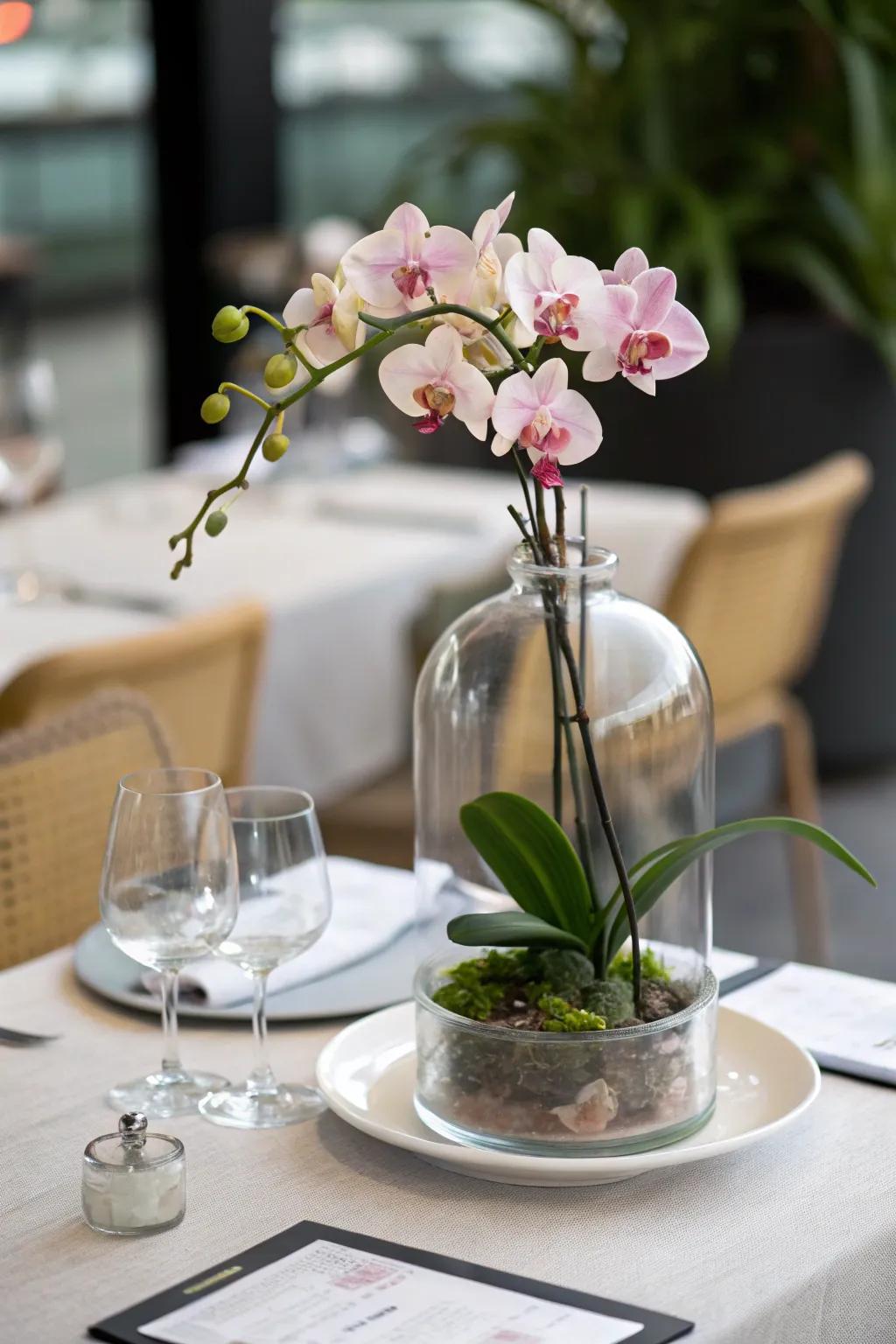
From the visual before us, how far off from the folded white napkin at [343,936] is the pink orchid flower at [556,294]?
393mm

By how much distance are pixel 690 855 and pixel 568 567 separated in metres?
0.18

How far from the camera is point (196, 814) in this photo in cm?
110

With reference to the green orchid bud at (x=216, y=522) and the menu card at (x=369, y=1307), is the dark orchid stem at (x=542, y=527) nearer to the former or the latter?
the green orchid bud at (x=216, y=522)

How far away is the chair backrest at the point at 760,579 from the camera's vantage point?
2.71 m

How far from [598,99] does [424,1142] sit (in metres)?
3.59

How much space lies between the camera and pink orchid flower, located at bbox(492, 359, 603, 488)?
98 centimetres

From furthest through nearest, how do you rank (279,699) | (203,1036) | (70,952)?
(279,699) → (70,952) → (203,1036)

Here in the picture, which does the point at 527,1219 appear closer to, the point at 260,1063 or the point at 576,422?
the point at 260,1063

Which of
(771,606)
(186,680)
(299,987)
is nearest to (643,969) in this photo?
(299,987)

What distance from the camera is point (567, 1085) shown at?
103cm

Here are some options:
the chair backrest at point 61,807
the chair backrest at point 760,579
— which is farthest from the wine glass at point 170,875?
the chair backrest at point 760,579

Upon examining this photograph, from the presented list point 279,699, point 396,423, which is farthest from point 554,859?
point 396,423

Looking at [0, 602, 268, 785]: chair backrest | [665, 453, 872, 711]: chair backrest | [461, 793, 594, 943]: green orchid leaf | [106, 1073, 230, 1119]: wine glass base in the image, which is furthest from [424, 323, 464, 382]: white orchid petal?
[665, 453, 872, 711]: chair backrest

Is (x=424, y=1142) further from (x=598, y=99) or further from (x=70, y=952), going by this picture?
(x=598, y=99)
